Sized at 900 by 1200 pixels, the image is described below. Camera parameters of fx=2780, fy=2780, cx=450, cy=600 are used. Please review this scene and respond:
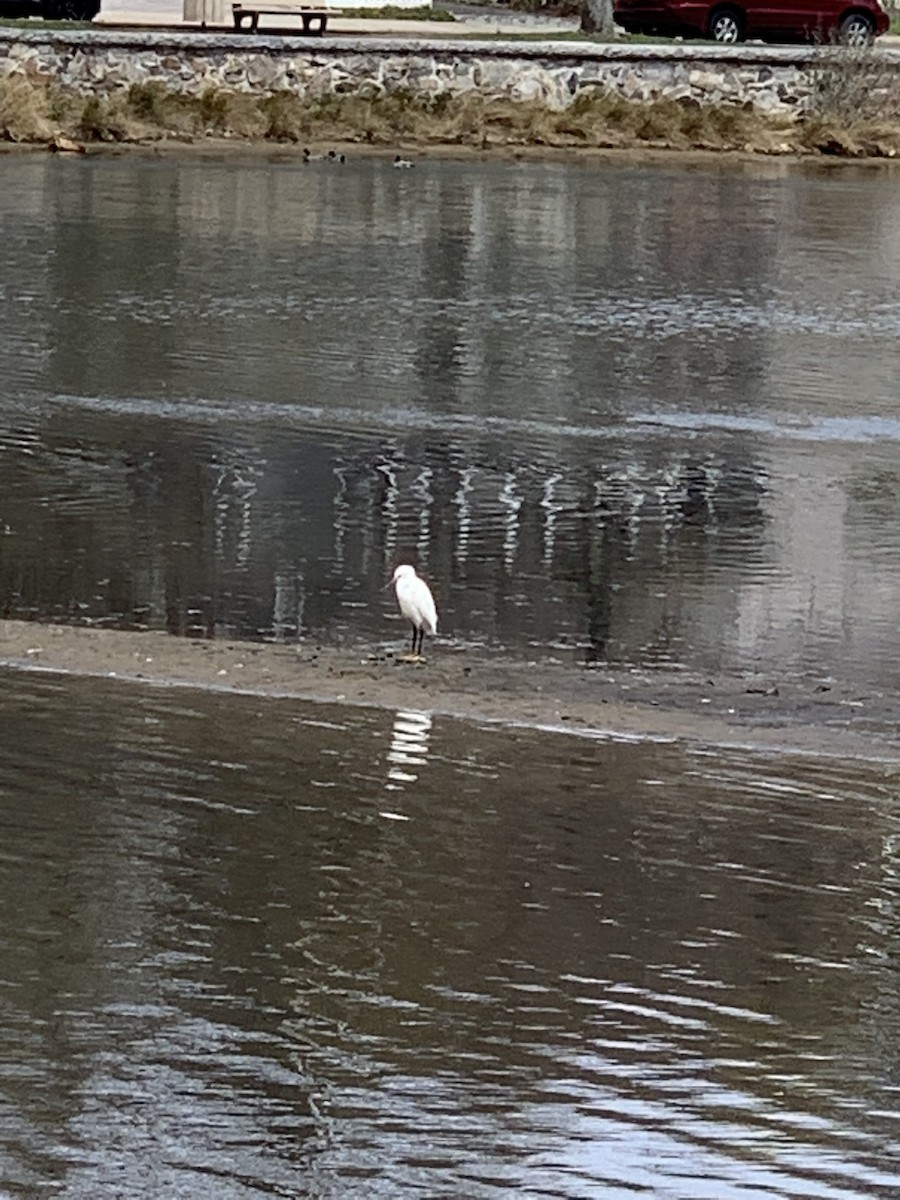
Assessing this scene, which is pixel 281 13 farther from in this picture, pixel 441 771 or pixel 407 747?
pixel 441 771

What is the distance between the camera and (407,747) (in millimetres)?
9188

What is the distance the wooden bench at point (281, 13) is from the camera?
3850cm

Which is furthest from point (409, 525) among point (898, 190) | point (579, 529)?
point (898, 190)

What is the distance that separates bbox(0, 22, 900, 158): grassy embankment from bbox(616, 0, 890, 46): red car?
300 cm

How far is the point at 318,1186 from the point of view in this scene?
5.69m

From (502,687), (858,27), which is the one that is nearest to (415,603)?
(502,687)

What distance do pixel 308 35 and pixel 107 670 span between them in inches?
1157

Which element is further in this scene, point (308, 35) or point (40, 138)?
point (308, 35)

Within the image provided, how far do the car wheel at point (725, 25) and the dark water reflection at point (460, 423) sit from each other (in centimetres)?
1389

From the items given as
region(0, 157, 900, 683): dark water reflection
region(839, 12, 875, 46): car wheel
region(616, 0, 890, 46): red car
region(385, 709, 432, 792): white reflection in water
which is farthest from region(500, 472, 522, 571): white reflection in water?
region(616, 0, 890, 46): red car

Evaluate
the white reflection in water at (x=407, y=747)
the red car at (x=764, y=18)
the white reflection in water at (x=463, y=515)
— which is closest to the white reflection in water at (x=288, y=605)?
the white reflection in water at (x=463, y=515)

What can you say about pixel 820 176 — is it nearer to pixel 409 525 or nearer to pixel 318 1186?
pixel 409 525

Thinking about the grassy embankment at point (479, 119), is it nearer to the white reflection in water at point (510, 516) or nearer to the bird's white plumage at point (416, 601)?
the white reflection in water at point (510, 516)

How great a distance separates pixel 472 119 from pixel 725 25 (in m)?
6.91
